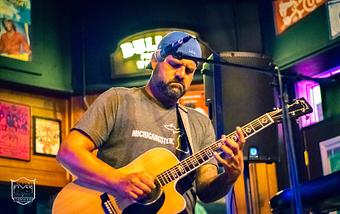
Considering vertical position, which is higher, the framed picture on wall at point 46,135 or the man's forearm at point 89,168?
the framed picture on wall at point 46,135

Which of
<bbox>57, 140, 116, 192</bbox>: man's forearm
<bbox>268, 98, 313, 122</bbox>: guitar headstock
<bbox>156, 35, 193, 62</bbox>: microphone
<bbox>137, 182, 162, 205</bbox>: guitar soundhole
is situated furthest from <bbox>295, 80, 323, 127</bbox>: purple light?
<bbox>57, 140, 116, 192</bbox>: man's forearm

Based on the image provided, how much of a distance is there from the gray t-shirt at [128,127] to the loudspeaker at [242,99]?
3.47 feet

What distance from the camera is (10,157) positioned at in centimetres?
570

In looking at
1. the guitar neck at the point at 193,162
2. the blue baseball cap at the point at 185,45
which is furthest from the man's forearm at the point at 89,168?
the blue baseball cap at the point at 185,45

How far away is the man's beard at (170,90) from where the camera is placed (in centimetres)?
309

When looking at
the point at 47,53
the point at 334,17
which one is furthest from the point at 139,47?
the point at 334,17

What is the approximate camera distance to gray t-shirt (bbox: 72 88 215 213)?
2959 mm

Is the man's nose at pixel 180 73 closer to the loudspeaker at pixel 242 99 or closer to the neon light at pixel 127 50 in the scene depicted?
the loudspeaker at pixel 242 99

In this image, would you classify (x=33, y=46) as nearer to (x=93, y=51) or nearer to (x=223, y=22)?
(x=93, y=51)

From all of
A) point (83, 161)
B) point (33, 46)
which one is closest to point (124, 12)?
point (33, 46)

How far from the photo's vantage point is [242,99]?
4.23 m

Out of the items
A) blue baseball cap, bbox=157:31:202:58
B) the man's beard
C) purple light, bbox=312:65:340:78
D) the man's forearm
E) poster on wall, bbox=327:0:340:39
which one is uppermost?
poster on wall, bbox=327:0:340:39

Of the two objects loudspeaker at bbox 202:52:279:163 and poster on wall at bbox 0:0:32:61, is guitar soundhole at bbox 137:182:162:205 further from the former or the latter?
poster on wall at bbox 0:0:32:61

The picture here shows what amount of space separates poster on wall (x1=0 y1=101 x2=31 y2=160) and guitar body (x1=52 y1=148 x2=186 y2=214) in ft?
9.61
